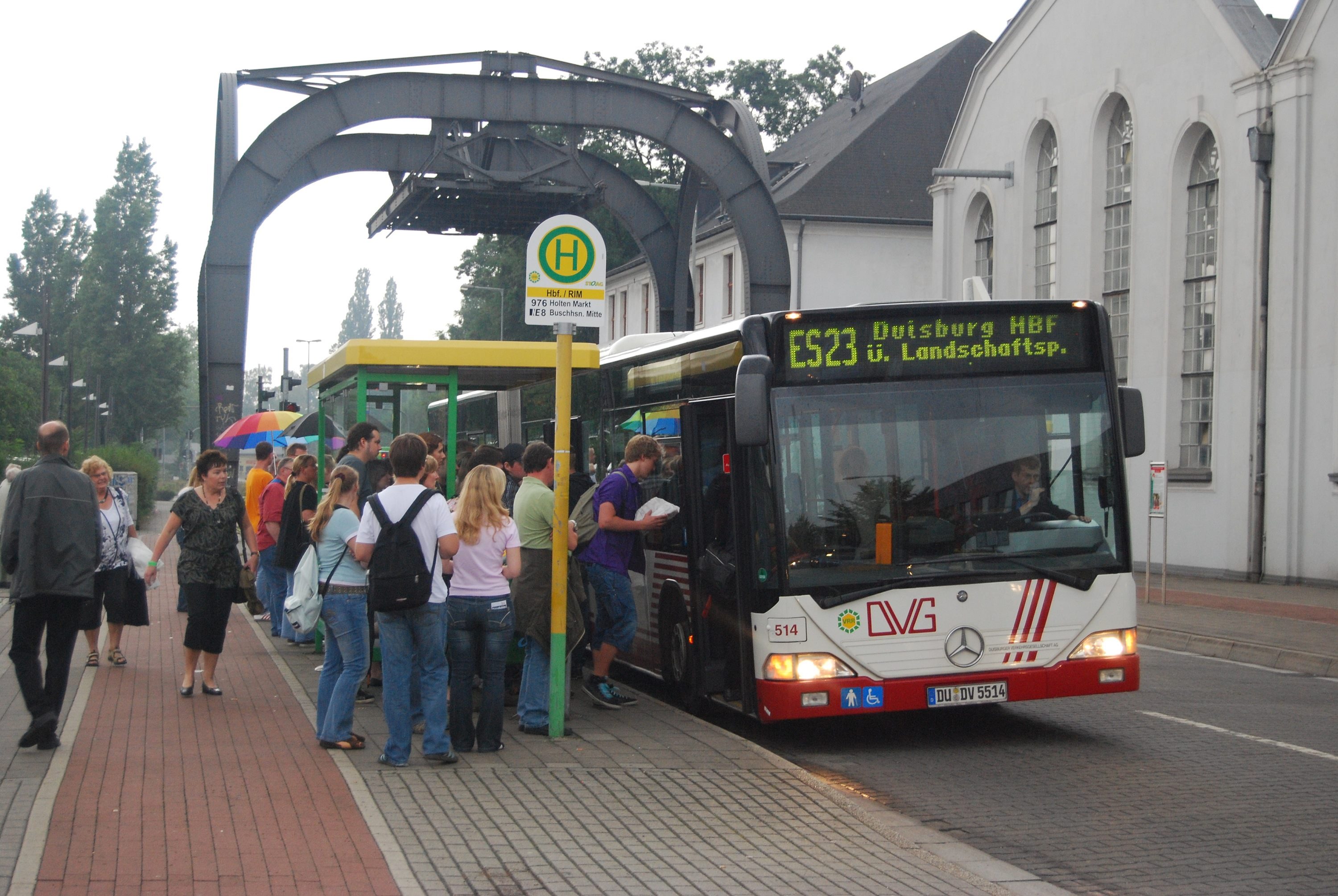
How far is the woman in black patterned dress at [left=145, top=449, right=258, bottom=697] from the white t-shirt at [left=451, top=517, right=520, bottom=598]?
275 cm

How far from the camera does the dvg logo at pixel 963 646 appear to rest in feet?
28.8

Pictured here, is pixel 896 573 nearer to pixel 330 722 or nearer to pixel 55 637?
pixel 330 722

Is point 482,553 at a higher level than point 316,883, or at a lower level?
higher

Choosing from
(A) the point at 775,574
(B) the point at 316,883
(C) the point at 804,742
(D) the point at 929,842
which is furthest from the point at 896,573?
(B) the point at 316,883

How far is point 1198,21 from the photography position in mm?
24766

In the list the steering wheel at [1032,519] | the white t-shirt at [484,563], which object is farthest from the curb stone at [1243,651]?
the white t-shirt at [484,563]

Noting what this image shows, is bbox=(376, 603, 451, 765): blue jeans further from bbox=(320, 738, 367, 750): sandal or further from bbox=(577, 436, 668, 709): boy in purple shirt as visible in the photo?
bbox=(577, 436, 668, 709): boy in purple shirt

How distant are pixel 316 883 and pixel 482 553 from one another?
112 inches

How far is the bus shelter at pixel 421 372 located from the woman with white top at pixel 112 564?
6.11 ft

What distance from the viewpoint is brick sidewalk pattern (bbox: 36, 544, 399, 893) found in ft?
18.5

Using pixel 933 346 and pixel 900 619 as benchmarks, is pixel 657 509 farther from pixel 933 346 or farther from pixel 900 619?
pixel 933 346

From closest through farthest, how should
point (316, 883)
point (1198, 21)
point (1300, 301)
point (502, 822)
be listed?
point (316, 883)
point (502, 822)
point (1300, 301)
point (1198, 21)

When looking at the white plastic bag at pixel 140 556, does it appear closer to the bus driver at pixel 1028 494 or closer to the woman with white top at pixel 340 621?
the woman with white top at pixel 340 621

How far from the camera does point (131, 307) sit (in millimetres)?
101812
